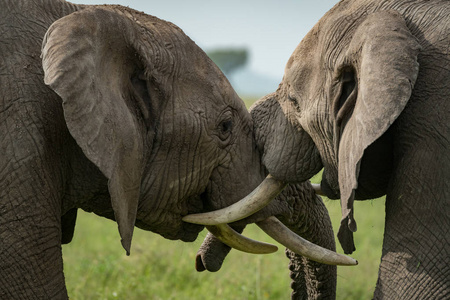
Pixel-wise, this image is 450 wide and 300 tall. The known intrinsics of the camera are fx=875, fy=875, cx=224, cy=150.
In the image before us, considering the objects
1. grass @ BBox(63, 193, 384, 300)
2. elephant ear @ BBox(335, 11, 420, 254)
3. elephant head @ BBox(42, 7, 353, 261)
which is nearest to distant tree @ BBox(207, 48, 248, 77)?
grass @ BBox(63, 193, 384, 300)

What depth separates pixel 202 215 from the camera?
535 centimetres

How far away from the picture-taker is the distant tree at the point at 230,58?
66.8m

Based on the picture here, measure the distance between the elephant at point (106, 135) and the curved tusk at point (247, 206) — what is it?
0.12 feet

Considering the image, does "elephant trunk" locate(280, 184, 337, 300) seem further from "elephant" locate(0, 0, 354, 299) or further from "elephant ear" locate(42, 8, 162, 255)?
"elephant ear" locate(42, 8, 162, 255)

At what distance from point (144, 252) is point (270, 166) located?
11.6 feet

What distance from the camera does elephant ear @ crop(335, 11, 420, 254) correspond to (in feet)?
Answer: 13.4

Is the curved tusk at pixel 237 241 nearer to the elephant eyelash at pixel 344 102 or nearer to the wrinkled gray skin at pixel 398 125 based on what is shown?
the wrinkled gray skin at pixel 398 125

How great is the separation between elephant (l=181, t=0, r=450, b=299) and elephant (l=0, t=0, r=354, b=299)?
0.78 meters

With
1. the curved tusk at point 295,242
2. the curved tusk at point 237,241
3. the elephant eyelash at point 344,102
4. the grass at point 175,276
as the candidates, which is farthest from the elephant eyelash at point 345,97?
the grass at point 175,276

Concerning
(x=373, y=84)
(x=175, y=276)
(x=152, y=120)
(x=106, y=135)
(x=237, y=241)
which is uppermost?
(x=373, y=84)

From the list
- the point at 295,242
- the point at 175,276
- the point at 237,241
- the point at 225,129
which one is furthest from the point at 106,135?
the point at 175,276

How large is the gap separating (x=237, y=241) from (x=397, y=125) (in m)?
1.63

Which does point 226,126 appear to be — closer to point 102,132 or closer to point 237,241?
point 237,241

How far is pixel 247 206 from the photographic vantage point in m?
5.29
